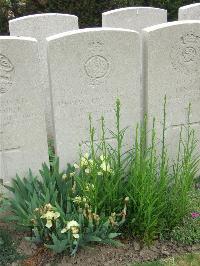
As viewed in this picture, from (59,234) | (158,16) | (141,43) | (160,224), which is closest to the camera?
(59,234)

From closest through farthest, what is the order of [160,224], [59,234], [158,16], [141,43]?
[59,234] < [160,224] < [141,43] < [158,16]

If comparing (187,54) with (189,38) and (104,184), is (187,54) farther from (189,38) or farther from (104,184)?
(104,184)

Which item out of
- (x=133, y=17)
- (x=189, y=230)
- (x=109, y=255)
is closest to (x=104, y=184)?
(x=109, y=255)

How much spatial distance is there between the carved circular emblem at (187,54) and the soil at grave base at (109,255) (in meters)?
1.42

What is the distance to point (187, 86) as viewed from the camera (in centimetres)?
366

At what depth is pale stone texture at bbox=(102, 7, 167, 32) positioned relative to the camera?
4.87m

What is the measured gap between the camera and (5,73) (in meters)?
3.22

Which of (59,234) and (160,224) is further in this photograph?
(160,224)

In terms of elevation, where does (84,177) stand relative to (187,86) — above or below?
below

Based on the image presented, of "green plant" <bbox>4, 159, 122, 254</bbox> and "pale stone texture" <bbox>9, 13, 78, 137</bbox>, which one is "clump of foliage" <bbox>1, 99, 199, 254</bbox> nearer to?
"green plant" <bbox>4, 159, 122, 254</bbox>

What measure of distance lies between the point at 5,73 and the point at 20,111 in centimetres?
32

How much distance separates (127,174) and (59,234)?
29.4 inches

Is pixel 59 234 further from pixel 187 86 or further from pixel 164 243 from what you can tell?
pixel 187 86

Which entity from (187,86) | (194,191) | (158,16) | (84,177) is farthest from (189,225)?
(158,16)
